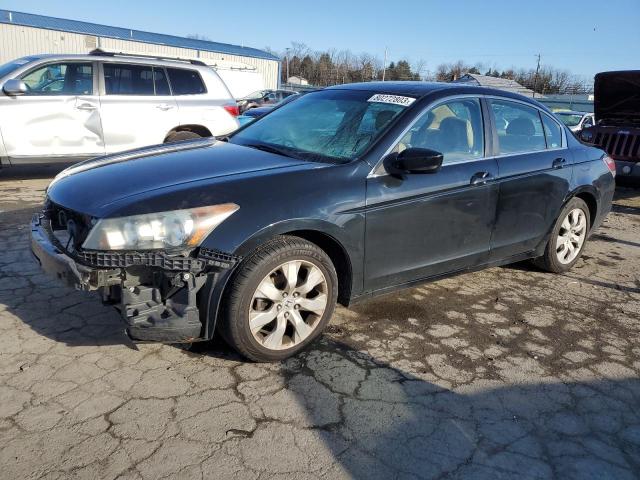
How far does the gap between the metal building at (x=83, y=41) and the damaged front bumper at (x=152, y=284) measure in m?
25.4

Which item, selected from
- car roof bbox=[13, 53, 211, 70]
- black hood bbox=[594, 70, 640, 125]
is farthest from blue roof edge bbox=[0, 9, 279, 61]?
black hood bbox=[594, 70, 640, 125]

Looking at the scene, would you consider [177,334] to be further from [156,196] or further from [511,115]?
[511,115]

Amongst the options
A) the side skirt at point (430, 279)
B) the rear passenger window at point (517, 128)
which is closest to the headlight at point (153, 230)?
the side skirt at point (430, 279)

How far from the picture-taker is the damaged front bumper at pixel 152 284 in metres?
2.64

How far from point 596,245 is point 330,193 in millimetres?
4461

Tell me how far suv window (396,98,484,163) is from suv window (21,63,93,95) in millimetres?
5738

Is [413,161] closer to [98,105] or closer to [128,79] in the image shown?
[98,105]

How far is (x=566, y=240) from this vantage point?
15.9 ft

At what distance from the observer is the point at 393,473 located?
2271 mm

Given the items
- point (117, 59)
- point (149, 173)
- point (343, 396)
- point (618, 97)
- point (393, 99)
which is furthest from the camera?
point (618, 97)

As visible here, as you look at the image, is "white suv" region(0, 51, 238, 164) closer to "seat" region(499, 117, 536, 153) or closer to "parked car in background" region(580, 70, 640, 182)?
"seat" region(499, 117, 536, 153)

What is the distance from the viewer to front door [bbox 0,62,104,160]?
707 cm

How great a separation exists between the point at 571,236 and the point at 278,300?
3.22m

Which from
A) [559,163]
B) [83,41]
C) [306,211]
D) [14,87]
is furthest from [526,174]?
[83,41]
